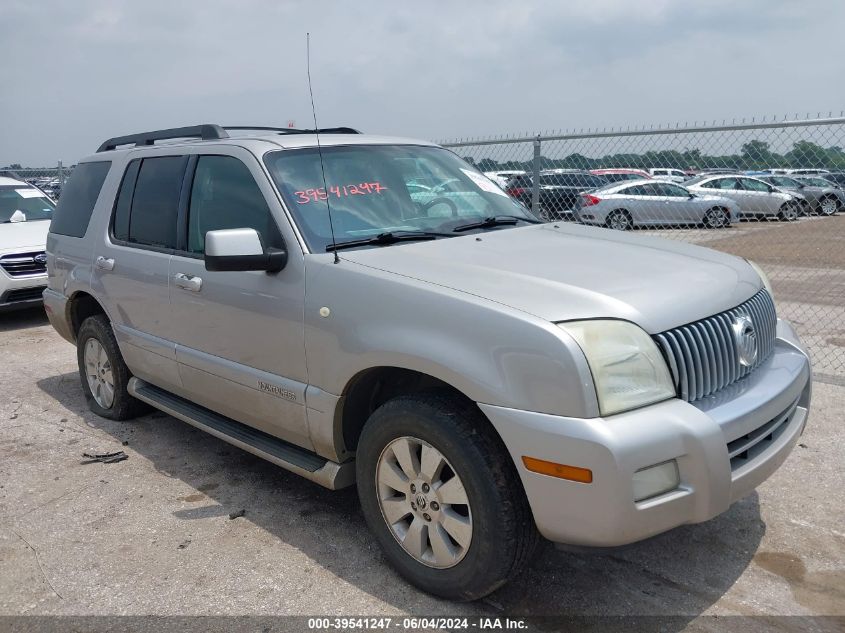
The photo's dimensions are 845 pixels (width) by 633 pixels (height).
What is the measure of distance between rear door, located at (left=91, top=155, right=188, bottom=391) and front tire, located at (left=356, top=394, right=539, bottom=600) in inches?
69.2

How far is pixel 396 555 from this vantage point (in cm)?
314

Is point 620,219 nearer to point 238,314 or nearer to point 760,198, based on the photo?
point 760,198

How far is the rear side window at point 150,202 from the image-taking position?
14.3 feet

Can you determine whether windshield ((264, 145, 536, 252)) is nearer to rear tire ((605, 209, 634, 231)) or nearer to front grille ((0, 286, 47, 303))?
rear tire ((605, 209, 634, 231))

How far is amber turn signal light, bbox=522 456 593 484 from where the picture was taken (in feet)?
8.07

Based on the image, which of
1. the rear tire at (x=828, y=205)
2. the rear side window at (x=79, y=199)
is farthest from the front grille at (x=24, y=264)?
the rear tire at (x=828, y=205)

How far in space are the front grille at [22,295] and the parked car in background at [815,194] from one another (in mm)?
10085

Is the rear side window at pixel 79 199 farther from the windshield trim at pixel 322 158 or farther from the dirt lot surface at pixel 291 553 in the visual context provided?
the windshield trim at pixel 322 158

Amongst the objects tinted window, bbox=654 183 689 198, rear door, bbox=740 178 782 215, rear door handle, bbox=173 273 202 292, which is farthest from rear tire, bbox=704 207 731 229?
rear door handle, bbox=173 273 202 292

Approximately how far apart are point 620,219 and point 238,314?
7301 mm

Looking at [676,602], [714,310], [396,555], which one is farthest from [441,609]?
[714,310]

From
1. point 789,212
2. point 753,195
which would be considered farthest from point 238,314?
point 753,195

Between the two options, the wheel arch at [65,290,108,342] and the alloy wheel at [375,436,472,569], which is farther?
the wheel arch at [65,290,108,342]

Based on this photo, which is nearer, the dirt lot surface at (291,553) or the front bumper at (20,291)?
the dirt lot surface at (291,553)
